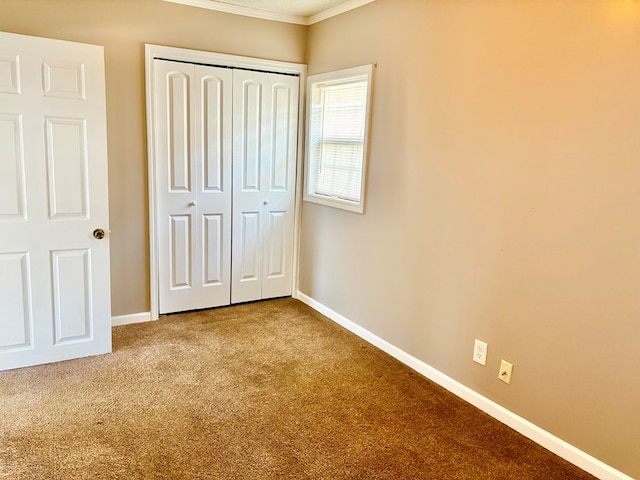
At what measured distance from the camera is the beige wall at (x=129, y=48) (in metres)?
3.00

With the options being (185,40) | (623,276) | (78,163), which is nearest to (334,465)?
(623,276)

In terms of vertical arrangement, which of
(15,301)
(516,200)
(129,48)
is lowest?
(15,301)

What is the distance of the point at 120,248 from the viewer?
345 cm

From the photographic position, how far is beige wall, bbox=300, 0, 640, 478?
1.93m

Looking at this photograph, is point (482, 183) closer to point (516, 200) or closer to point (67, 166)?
point (516, 200)

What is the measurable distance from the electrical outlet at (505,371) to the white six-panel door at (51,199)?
245 cm

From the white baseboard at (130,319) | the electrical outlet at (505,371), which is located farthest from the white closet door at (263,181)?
the electrical outlet at (505,371)

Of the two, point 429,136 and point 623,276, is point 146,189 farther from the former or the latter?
point 623,276

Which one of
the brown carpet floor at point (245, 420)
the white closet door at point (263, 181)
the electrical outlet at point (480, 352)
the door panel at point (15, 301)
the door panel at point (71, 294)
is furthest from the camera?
the white closet door at point (263, 181)

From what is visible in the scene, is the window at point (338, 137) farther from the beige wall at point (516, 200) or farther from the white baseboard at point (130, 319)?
the white baseboard at point (130, 319)

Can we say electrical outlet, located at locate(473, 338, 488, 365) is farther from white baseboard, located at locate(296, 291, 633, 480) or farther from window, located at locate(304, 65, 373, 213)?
window, located at locate(304, 65, 373, 213)

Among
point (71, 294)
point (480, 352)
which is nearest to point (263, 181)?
point (71, 294)

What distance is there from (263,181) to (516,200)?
2.25 m

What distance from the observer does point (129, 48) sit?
3238 millimetres
